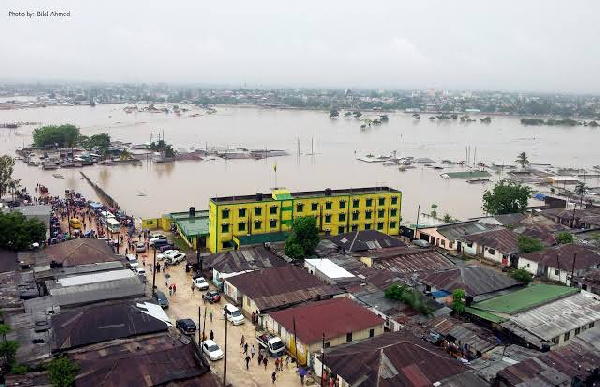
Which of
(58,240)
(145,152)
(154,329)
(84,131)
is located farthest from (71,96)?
(154,329)

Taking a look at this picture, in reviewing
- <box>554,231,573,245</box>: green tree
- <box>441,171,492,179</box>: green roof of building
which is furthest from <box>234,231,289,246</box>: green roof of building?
<box>441,171,492,179</box>: green roof of building

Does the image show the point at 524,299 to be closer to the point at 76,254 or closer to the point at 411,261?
the point at 411,261

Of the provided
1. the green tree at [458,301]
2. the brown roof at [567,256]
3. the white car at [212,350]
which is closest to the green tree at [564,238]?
the brown roof at [567,256]

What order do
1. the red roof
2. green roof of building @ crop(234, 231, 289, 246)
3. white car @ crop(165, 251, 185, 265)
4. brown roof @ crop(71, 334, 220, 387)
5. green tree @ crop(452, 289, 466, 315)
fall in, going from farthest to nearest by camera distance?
green roof of building @ crop(234, 231, 289, 246)
white car @ crop(165, 251, 185, 265)
green tree @ crop(452, 289, 466, 315)
the red roof
brown roof @ crop(71, 334, 220, 387)

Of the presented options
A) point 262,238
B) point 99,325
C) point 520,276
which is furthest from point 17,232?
point 520,276

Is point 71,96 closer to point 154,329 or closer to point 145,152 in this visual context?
point 145,152

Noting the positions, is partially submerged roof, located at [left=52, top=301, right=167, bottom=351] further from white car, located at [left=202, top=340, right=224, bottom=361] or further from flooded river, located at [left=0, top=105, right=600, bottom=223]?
flooded river, located at [left=0, top=105, right=600, bottom=223]
